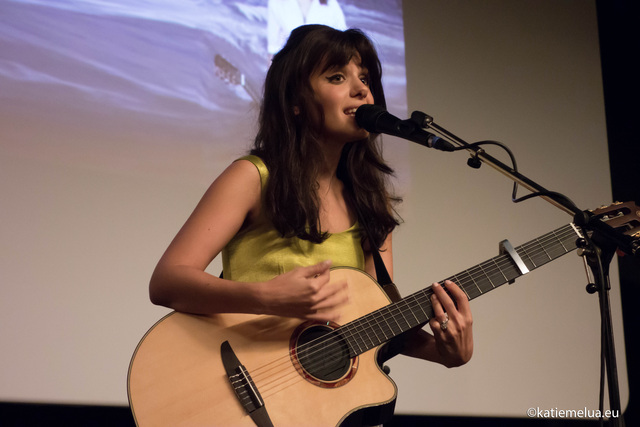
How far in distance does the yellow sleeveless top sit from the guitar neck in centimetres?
22

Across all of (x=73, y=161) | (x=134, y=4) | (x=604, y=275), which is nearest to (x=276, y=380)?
(x=604, y=275)

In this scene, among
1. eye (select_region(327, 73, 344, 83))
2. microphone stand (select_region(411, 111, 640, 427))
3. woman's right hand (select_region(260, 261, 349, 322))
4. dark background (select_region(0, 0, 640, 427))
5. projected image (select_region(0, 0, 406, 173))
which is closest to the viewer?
microphone stand (select_region(411, 111, 640, 427))

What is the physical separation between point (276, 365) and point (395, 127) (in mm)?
644

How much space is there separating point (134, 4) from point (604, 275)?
85.3 inches

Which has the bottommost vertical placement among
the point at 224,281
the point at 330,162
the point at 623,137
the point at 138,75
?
the point at 224,281

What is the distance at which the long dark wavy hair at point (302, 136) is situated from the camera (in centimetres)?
171

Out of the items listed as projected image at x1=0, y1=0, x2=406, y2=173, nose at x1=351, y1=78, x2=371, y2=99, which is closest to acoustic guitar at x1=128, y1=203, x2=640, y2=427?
nose at x1=351, y1=78, x2=371, y2=99

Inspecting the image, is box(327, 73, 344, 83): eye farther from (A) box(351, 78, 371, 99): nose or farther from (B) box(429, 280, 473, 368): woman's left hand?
(B) box(429, 280, 473, 368): woman's left hand

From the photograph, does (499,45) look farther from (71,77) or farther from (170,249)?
(170,249)

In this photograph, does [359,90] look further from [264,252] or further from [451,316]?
[451,316]

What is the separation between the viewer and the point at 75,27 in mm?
2531

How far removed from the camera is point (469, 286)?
5.64ft

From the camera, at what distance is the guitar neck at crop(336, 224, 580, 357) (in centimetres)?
160

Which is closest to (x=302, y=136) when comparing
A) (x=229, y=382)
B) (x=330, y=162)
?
(x=330, y=162)
